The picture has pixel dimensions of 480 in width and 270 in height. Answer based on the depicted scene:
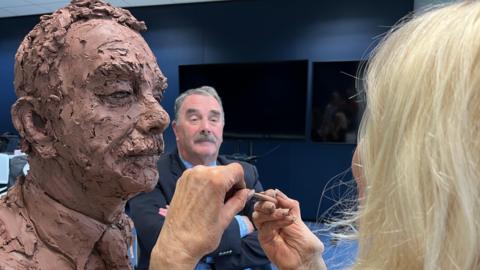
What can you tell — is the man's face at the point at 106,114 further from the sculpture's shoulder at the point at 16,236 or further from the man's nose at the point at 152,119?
the sculpture's shoulder at the point at 16,236

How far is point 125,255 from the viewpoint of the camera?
0.73m

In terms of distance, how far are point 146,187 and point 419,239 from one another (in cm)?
40

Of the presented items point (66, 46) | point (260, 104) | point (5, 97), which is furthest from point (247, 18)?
point (66, 46)

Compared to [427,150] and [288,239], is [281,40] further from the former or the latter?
[427,150]

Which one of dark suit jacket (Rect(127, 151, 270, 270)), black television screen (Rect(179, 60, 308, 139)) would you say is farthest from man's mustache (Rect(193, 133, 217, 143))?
black television screen (Rect(179, 60, 308, 139))

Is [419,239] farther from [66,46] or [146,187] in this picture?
[66,46]

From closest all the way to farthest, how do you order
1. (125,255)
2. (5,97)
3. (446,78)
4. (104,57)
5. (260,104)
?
(446,78) < (104,57) < (125,255) < (260,104) < (5,97)

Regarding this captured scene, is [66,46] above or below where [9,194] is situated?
above

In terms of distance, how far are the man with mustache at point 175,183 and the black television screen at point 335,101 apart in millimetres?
2625

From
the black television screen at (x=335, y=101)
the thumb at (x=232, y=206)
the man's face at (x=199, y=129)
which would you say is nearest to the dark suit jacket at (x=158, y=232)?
Answer: the man's face at (x=199, y=129)

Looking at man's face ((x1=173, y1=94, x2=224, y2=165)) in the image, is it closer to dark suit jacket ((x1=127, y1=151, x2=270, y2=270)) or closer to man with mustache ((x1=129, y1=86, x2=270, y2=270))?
man with mustache ((x1=129, y1=86, x2=270, y2=270))

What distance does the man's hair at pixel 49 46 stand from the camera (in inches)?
24.6

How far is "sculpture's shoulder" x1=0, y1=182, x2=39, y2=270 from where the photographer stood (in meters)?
0.61

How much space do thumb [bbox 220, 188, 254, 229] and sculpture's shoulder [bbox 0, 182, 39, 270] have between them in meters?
0.30
